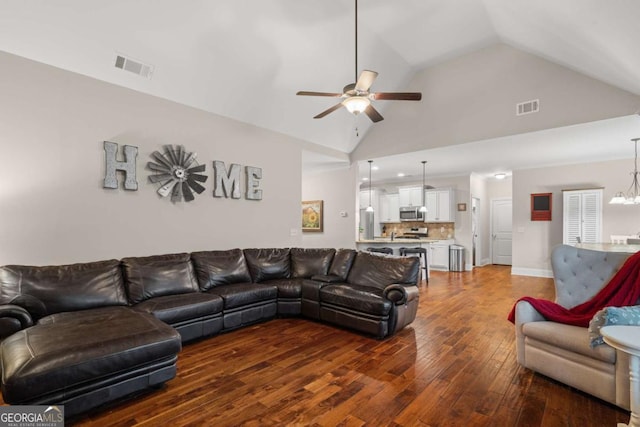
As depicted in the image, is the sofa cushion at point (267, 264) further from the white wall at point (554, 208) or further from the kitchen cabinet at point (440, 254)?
the white wall at point (554, 208)

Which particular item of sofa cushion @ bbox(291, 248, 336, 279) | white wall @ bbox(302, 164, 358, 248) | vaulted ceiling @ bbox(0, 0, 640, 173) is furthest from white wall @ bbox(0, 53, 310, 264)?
white wall @ bbox(302, 164, 358, 248)

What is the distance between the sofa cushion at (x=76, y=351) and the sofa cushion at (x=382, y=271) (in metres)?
2.48

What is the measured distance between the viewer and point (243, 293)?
365cm

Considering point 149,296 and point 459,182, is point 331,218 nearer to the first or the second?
point 459,182

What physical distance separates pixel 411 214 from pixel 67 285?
808 centimetres

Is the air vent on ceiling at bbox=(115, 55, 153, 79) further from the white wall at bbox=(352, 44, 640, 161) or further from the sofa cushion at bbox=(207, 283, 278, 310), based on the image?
the white wall at bbox=(352, 44, 640, 161)

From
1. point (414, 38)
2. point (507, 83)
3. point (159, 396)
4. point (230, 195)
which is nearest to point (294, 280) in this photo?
point (230, 195)

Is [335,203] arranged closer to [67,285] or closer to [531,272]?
[531,272]

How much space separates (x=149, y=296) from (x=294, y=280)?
5.97 feet

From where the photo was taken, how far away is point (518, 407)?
6.96ft

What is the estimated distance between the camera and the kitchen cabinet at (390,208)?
9.44 metres

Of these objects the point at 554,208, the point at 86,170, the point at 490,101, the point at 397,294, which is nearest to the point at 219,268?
the point at 86,170

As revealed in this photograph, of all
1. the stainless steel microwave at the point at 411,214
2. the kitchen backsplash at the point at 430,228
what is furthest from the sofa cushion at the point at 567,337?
the stainless steel microwave at the point at 411,214

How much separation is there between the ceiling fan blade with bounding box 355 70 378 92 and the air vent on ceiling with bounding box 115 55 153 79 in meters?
2.51
